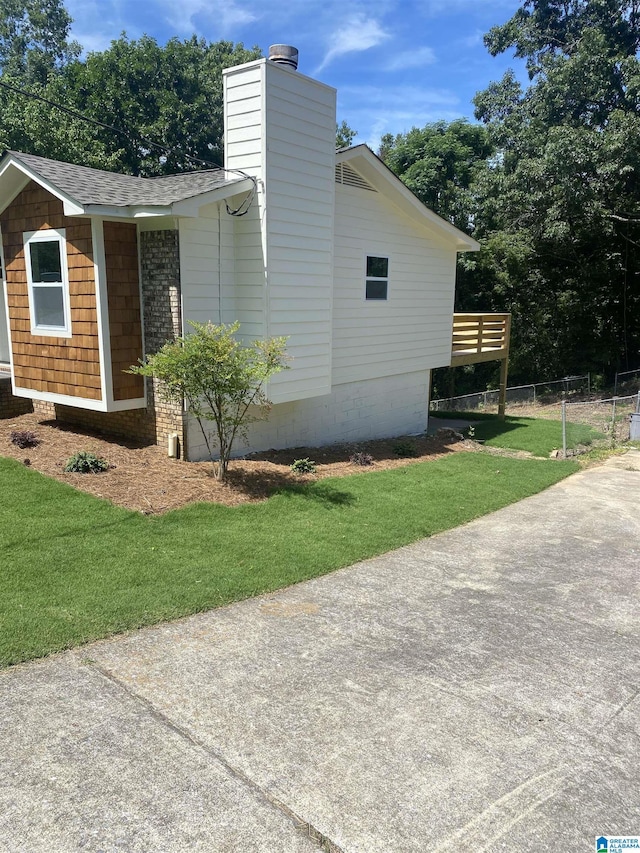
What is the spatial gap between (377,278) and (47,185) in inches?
252

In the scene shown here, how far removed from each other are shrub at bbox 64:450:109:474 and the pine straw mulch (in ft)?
0.35

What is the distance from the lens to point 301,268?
9.45m

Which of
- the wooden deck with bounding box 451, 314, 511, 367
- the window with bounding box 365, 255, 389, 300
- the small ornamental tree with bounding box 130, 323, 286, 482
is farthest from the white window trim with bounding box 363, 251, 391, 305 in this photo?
the small ornamental tree with bounding box 130, 323, 286, 482

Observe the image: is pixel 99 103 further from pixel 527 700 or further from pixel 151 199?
pixel 527 700

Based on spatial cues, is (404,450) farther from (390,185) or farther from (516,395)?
(516,395)

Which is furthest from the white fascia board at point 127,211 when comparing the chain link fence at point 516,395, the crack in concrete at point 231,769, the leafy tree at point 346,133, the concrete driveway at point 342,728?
the leafy tree at point 346,133

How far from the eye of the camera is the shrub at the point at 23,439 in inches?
343

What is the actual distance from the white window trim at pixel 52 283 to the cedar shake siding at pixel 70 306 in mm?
66

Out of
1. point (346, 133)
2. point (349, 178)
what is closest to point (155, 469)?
point (349, 178)

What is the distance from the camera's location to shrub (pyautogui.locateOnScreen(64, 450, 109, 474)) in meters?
7.86

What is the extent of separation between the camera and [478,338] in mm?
16484

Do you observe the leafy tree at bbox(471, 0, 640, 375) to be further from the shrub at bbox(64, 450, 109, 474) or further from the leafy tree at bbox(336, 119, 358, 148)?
the shrub at bbox(64, 450, 109, 474)

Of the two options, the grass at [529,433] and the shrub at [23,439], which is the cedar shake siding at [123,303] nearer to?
the shrub at [23,439]

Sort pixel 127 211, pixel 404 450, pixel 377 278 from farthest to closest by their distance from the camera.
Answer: pixel 377 278 < pixel 404 450 < pixel 127 211
